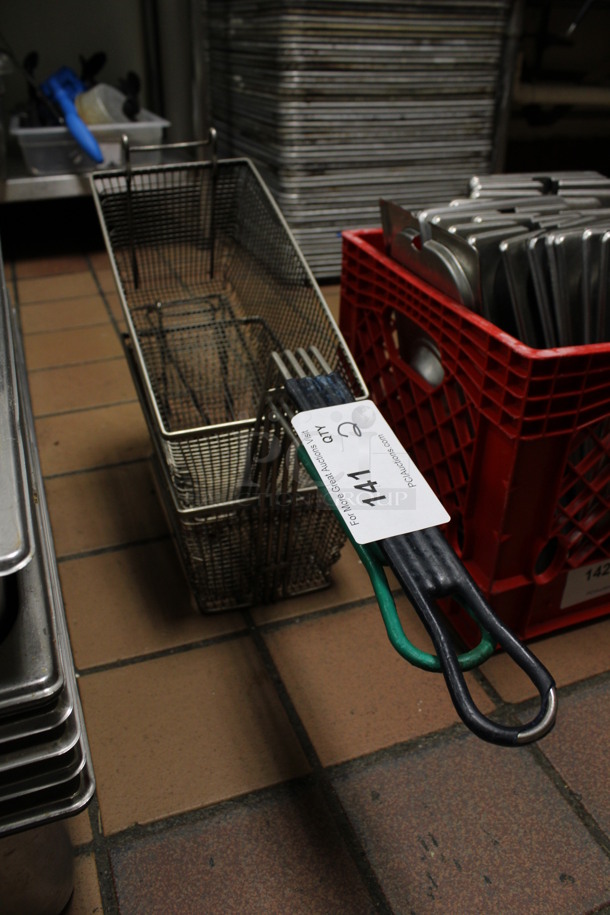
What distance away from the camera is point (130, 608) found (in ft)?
3.77

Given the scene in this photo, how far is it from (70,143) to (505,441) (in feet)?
6.99

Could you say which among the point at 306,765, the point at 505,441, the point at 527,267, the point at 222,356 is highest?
the point at 527,267

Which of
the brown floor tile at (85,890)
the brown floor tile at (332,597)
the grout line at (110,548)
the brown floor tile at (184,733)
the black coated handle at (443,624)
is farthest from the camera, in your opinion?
the grout line at (110,548)

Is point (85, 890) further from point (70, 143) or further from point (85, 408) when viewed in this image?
point (70, 143)

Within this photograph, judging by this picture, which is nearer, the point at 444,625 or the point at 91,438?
the point at 444,625

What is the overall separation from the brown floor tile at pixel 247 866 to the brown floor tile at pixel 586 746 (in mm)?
308

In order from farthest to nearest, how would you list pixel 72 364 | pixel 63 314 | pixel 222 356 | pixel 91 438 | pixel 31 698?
pixel 63 314
pixel 72 364
pixel 91 438
pixel 222 356
pixel 31 698

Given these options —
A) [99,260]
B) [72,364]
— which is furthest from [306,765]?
[99,260]

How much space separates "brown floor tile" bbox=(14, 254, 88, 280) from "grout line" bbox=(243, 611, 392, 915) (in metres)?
1.85

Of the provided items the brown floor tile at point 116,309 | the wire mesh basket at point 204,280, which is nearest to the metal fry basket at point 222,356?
the wire mesh basket at point 204,280

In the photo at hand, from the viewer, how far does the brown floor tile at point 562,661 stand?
1.03 metres

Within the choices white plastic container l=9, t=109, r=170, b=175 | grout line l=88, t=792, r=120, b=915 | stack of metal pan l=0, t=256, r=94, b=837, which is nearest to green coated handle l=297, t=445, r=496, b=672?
stack of metal pan l=0, t=256, r=94, b=837

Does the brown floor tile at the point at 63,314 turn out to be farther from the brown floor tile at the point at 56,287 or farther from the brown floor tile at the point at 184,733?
the brown floor tile at the point at 184,733

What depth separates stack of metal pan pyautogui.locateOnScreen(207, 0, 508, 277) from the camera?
199cm
